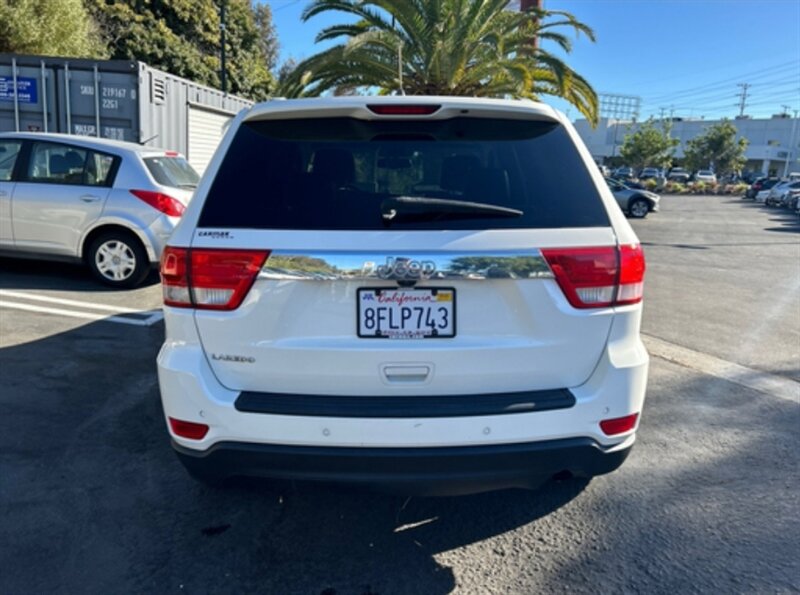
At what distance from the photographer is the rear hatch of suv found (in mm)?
2230

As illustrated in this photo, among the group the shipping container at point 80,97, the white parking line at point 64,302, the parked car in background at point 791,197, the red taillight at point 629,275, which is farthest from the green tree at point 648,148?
the red taillight at point 629,275

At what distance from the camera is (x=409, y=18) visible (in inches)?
472

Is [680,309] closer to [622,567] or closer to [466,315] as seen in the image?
[622,567]

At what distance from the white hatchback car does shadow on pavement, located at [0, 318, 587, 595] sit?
0.34 meters

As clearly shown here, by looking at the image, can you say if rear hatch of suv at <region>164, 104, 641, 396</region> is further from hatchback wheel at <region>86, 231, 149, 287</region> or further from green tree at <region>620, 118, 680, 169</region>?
green tree at <region>620, 118, 680, 169</region>

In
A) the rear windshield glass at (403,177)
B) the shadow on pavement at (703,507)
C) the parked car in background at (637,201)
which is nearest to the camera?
the rear windshield glass at (403,177)

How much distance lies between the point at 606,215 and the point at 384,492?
4.59 ft

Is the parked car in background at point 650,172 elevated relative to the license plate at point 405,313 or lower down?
elevated

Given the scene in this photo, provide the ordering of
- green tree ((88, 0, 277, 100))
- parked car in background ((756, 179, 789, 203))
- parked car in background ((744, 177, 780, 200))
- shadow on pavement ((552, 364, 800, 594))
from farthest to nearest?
parked car in background ((744, 177, 780, 200)) < parked car in background ((756, 179, 789, 203)) < green tree ((88, 0, 277, 100)) < shadow on pavement ((552, 364, 800, 594))

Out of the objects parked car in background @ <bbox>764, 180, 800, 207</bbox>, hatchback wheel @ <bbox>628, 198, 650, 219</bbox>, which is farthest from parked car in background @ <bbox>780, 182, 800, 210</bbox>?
hatchback wheel @ <bbox>628, 198, 650, 219</bbox>

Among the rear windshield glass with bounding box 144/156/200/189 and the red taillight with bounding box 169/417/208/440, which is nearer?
the red taillight with bounding box 169/417/208/440

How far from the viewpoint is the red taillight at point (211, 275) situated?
226 centimetres

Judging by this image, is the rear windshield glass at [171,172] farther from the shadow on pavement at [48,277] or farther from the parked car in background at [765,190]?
the parked car in background at [765,190]

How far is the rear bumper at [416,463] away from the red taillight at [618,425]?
0.07m
